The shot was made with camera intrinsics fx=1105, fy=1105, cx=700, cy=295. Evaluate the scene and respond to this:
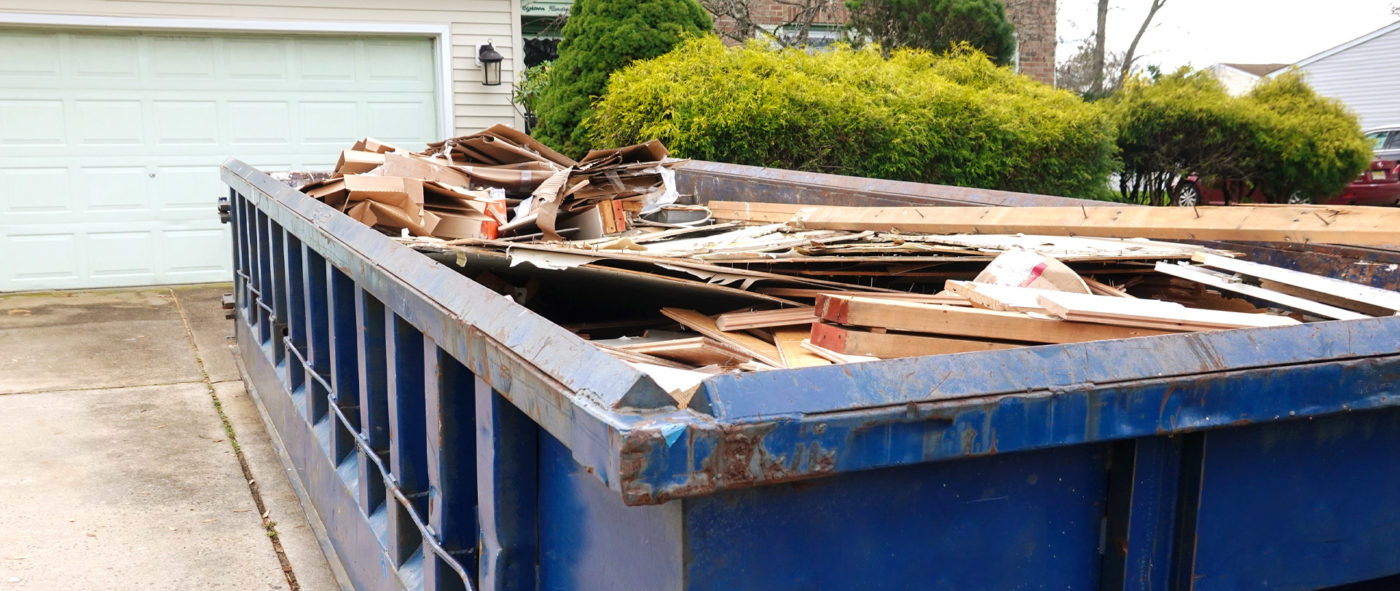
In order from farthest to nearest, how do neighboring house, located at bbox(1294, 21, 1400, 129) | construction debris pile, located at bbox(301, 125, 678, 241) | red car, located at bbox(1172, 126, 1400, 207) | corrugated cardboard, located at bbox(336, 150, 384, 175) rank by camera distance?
1. neighboring house, located at bbox(1294, 21, 1400, 129)
2. red car, located at bbox(1172, 126, 1400, 207)
3. corrugated cardboard, located at bbox(336, 150, 384, 175)
4. construction debris pile, located at bbox(301, 125, 678, 241)

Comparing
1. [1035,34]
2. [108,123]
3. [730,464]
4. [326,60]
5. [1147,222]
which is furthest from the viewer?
[1035,34]

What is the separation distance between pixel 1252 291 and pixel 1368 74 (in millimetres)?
39578

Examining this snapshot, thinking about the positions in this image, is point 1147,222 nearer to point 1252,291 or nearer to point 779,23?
point 1252,291

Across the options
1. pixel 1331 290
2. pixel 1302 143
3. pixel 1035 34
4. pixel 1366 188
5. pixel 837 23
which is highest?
pixel 1035 34

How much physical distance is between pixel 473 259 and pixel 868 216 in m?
1.62

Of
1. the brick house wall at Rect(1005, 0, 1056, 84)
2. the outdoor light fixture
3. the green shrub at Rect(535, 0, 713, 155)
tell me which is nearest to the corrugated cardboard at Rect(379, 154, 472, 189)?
the green shrub at Rect(535, 0, 713, 155)

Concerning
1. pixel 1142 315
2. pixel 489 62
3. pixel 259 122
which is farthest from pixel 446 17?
pixel 1142 315

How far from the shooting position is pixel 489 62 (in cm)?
1106

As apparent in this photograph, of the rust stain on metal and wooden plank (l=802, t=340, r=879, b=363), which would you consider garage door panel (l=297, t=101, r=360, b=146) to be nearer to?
wooden plank (l=802, t=340, r=879, b=363)

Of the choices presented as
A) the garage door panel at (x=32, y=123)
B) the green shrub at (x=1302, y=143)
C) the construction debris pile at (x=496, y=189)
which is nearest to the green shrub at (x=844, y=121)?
the construction debris pile at (x=496, y=189)

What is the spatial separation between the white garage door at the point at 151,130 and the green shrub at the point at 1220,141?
9.19 m

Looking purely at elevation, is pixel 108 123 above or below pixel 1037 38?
below

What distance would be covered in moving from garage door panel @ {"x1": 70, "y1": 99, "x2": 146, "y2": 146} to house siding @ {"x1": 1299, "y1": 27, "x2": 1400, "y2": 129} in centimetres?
3454

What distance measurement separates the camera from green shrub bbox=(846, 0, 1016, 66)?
46.8 feet
